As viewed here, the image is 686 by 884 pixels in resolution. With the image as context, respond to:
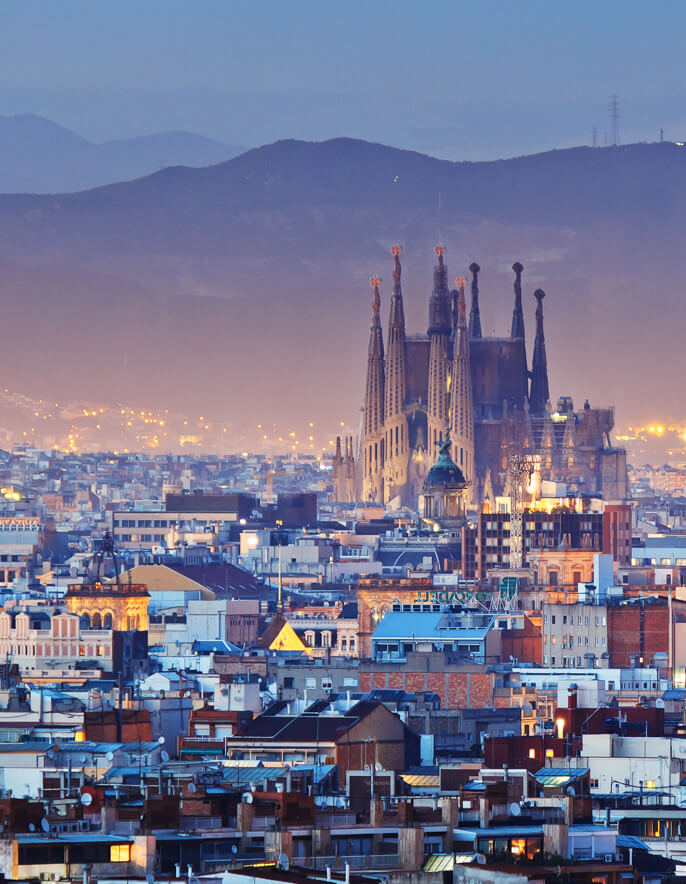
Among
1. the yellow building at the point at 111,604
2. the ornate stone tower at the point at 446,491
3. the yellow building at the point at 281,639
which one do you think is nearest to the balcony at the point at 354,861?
the yellow building at the point at 281,639

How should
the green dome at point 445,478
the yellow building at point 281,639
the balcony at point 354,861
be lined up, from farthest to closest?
the green dome at point 445,478
the yellow building at point 281,639
the balcony at point 354,861

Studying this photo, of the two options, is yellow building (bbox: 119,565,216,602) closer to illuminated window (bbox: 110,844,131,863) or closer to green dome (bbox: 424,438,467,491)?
green dome (bbox: 424,438,467,491)

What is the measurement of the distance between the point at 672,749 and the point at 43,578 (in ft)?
387

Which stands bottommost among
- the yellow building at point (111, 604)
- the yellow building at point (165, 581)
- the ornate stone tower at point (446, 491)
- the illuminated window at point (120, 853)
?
the illuminated window at point (120, 853)

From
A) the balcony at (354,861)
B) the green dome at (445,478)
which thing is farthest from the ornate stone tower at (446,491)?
the balcony at (354,861)

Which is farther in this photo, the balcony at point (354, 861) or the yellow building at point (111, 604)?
the yellow building at point (111, 604)

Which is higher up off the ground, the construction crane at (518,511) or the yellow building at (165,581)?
the construction crane at (518,511)

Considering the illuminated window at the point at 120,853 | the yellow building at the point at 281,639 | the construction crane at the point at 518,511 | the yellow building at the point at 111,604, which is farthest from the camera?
the construction crane at the point at 518,511

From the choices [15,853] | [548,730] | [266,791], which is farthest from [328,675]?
[15,853]

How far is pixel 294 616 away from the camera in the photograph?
487ft

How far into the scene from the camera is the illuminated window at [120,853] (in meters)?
37.7

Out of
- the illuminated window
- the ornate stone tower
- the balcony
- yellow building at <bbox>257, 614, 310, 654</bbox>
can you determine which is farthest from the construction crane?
the illuminated window

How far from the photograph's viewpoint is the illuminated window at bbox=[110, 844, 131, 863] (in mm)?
37688

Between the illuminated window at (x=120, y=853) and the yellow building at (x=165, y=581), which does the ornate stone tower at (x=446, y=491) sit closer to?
the yellow building at (x=165, y=581)
